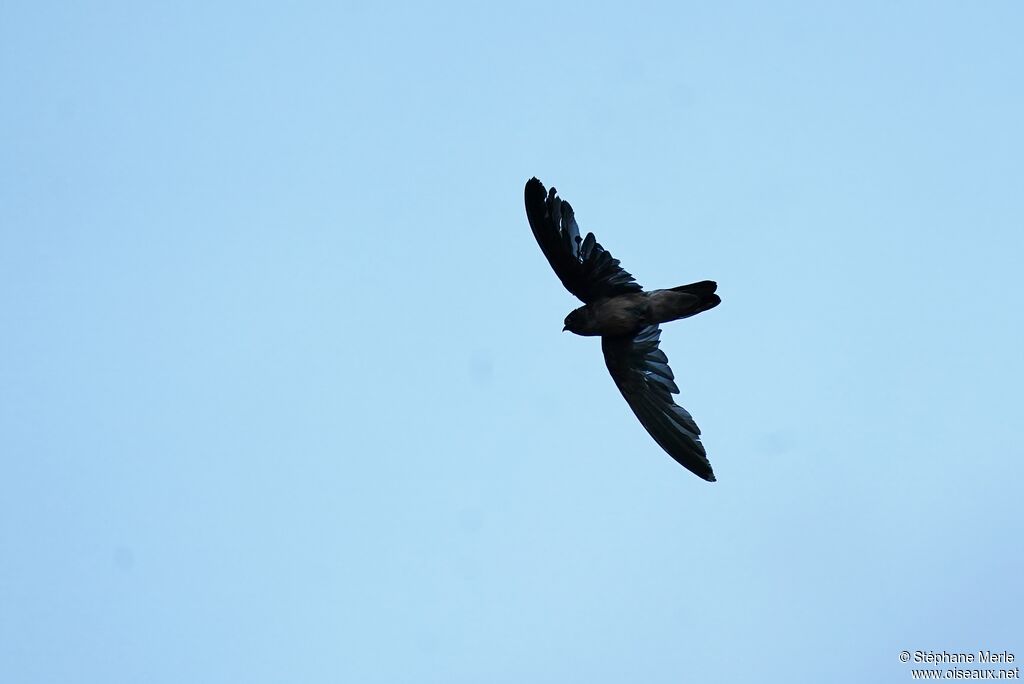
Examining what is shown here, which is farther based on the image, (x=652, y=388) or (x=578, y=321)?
(x=652, y=388)

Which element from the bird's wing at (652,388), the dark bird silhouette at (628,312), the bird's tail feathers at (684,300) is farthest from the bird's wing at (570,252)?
the bird's wing at (652,388)

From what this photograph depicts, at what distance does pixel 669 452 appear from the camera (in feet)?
60.5

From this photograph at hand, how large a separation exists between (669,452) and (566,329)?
2510 millimetres

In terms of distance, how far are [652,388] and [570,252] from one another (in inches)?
102

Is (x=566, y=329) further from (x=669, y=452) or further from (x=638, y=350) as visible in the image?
(x=669, y=452)

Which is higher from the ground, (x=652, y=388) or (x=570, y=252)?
(x=570, y=252)

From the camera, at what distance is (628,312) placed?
1862 centimetres

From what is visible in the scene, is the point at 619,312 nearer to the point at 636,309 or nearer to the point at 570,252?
the point at 636,309

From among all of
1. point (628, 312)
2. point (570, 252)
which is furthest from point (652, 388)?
point (570, 252)

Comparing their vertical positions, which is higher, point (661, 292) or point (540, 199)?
point (540, 199)

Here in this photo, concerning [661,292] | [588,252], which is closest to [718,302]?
[661,292]

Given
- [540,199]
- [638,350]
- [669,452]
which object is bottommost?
[669,452]

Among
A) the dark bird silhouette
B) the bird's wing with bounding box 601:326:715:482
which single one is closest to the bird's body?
the dark bird silhouette

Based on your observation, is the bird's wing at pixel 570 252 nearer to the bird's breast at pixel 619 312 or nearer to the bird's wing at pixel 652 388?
the bird's breast at pixel 619 312
